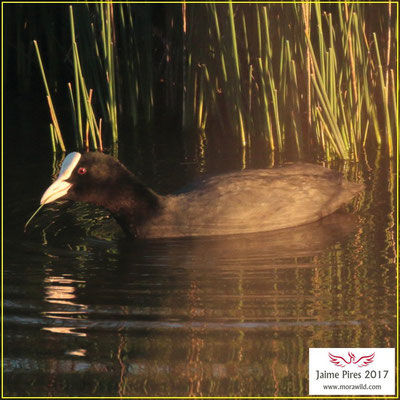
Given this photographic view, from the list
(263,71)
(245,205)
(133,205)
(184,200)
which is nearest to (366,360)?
(245,205)

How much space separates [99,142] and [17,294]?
3784 millimetres

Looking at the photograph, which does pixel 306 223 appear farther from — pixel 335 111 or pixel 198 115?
pixel 198 115

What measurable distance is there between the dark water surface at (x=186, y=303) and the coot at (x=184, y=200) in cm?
11

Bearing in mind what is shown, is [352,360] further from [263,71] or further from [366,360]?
[263,71]

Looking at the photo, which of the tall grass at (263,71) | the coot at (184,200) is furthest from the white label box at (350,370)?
the tall grass at (263,71)

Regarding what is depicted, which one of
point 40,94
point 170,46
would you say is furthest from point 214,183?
point 40,94

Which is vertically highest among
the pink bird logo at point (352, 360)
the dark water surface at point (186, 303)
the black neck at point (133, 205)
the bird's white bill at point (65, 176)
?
the bird's white bill at point (65, 176)

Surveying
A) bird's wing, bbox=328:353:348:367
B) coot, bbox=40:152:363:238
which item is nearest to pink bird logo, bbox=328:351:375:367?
bird's wing, bbox=328:353:348:367

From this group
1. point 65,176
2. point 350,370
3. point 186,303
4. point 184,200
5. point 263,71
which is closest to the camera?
point 350,370

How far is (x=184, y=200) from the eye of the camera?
5914 mm

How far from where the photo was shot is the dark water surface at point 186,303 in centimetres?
357

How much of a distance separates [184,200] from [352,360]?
2.34 m

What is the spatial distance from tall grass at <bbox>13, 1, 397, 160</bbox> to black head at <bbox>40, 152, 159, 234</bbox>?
1810 mm

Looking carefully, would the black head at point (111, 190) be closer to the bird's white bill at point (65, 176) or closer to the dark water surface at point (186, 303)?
the bird's white bill at point (65, 176)
